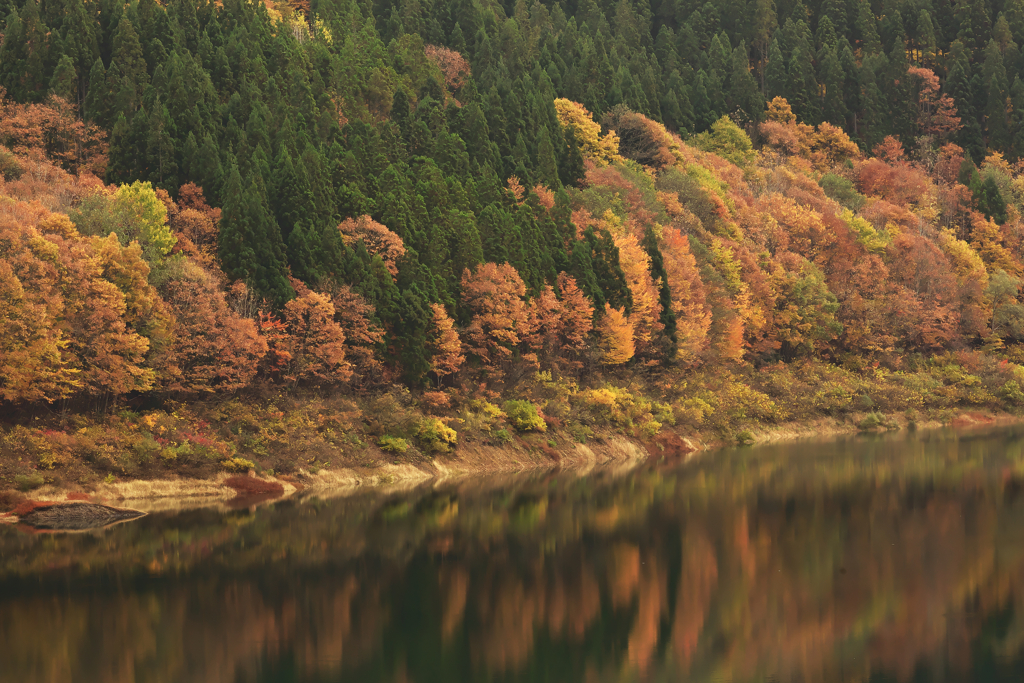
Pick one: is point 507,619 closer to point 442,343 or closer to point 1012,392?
point 442,343

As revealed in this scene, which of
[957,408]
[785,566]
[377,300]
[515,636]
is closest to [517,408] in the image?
[377,300]

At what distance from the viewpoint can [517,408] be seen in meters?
73.6

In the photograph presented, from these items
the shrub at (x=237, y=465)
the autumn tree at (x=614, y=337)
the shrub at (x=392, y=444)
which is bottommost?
the shrub at (x=237, y=465)

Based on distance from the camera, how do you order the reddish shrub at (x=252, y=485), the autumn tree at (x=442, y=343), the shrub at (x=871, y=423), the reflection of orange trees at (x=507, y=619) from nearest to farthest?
the reflection of orange trees at (x=507, y=619)
the reddish shrub at (x=252, y=485)
the autumn tree at (x=442, y=343)
the shrub at (x=871, y=423)

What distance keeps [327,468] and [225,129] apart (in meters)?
32.5

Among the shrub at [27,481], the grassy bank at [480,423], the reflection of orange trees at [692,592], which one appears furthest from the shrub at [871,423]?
the shrub at [27,481]

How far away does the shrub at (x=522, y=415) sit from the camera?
7375 cm

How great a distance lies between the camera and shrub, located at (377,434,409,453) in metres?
63.6

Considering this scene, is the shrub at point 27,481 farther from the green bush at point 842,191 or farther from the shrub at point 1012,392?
the green bush at point 842,191

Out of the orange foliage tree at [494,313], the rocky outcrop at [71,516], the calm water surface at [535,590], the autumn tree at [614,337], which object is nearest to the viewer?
the calm water surface at [535,590]

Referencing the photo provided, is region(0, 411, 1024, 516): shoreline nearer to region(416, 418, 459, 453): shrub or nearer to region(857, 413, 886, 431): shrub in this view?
region(857, 413, 886, 431): shrub

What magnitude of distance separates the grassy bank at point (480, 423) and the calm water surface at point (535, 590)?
5557mm

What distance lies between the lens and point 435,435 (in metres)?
66.1

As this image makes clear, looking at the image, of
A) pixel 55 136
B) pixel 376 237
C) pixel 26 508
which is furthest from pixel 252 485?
pixel 55 136
